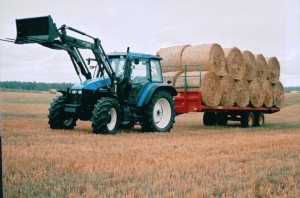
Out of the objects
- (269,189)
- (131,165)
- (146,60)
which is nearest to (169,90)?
(146,60)

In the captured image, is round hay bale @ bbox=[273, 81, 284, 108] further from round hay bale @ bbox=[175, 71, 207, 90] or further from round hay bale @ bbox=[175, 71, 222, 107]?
round hay bale @ bbox=[175, 71, 207, 90]

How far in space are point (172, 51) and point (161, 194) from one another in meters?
10.4

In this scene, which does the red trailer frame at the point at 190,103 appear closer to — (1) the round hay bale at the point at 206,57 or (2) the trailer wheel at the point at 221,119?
(1) the round hay bale at the point at 206,57

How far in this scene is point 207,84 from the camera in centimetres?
1313

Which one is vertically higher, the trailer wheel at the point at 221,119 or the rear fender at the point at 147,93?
the rear fender at the point at 147,93

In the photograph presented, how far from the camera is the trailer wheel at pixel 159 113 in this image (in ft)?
37.1

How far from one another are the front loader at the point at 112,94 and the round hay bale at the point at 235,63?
2.94m

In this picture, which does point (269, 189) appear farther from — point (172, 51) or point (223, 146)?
point (172, 51)

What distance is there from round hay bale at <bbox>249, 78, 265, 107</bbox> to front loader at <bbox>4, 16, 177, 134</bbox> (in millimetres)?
4414

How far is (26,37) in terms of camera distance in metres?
8.14

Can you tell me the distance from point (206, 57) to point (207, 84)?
90cm

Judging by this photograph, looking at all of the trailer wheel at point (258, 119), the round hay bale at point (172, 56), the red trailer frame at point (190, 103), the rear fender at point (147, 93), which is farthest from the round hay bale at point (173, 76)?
the trailer wheel at point (258, 119)

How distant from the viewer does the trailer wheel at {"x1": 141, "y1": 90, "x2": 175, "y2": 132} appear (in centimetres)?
1132

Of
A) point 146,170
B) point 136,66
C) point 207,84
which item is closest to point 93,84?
point 136,66
